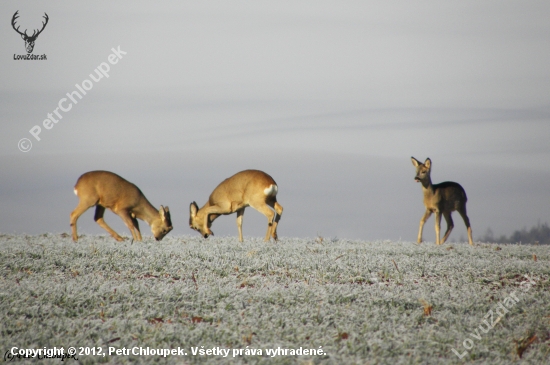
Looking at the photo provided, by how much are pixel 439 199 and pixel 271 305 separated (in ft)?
34.8

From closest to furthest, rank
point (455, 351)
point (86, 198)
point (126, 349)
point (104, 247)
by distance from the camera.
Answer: point (126, 349)
point (455, 351)
point (104, 247)
point (86, 198)

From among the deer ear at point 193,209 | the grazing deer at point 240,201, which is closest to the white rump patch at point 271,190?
the grazing deer at point 240,201

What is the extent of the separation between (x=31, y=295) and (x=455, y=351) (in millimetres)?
5306

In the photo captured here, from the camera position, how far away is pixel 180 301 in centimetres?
760

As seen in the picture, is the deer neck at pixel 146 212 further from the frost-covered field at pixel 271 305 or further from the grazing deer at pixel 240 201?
the frost-covered field at pixel 271 305

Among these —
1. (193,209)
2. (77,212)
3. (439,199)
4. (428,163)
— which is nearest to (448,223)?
(439,199)

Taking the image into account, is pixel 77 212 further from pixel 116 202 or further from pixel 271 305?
pixel 271 305

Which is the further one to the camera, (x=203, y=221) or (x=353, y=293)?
(x=203, y=221)

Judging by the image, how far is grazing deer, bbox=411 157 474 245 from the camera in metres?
17.0

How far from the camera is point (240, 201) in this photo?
51.5 feet

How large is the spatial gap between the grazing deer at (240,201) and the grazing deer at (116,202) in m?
1.06

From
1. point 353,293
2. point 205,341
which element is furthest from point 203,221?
point 205,341

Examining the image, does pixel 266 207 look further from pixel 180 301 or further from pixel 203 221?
pixel 180 301

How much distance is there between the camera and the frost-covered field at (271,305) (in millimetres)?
6586
